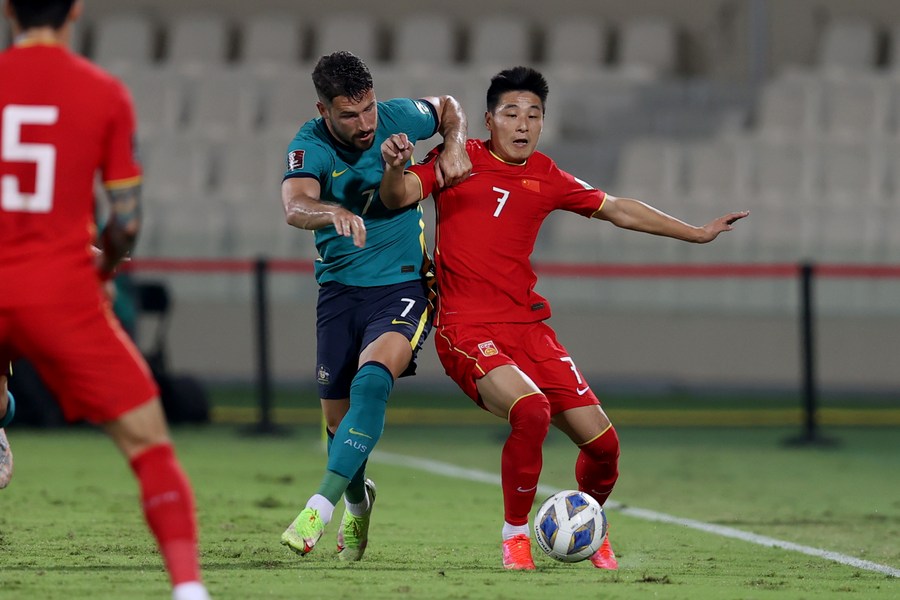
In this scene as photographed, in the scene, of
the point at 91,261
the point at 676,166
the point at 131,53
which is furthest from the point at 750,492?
the point at 131,53

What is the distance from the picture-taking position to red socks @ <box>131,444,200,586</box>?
14.4ft

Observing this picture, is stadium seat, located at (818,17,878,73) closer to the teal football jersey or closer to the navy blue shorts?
the teal football jersey

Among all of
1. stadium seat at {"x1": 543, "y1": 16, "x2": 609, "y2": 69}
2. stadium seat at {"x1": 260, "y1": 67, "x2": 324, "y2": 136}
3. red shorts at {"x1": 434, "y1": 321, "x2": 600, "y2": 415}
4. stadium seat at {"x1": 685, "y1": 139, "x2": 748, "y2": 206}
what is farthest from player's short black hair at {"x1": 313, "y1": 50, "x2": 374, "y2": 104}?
stadium seat at {"x1": 543, "y1": 16, "x2": 609, "y2": 69}

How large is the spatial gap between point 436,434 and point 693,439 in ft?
7.63

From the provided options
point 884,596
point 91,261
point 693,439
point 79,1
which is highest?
point 79,1

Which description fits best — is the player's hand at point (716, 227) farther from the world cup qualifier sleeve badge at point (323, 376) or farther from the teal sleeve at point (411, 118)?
the world cup qualifier sleeve badge at point (323, 376)

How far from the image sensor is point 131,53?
19.9 m

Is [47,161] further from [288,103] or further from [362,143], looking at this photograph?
[288,103]

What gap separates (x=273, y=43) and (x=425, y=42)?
81.2 inches

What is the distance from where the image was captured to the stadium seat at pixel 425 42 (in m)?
19.6

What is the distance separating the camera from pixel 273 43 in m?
19.9

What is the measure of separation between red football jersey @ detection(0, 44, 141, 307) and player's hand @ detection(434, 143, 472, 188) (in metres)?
2.27

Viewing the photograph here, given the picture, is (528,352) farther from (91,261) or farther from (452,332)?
(91,261)

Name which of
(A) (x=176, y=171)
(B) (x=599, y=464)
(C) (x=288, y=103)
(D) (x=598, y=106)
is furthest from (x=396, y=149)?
(D) (x=598, y=106)
